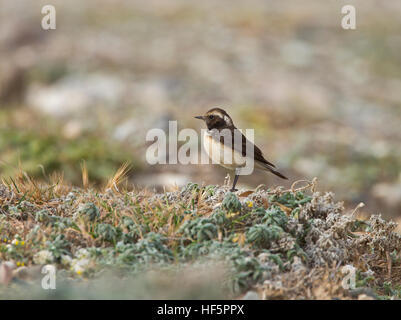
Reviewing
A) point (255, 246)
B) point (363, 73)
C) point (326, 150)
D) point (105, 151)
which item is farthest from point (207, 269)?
point (363, 73)

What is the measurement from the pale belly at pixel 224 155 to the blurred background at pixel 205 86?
3403mm

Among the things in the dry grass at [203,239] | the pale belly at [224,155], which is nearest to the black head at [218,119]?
the pale belly at [224,155]

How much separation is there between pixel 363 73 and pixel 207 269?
13467mm

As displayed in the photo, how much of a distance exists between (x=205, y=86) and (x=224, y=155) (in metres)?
8.88

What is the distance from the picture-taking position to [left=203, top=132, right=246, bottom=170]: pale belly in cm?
678

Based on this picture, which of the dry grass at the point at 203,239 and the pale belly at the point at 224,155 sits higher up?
the pale belly at the point at 224,155

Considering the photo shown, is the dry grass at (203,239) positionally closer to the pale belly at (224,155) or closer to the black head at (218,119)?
the pale belly at (224,155)

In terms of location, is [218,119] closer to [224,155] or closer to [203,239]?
[224,155]

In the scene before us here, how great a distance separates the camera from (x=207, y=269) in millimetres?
4895

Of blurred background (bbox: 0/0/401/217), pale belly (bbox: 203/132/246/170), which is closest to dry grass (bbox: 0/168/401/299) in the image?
pale belly (bbox: 203/132/246/170)

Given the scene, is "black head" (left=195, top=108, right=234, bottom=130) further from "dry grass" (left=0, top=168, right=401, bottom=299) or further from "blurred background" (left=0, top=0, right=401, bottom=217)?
"blurred background" (left=0, top=0, right=401, bottom=217)

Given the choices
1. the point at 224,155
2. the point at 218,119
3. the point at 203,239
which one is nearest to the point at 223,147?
the point at 224,155

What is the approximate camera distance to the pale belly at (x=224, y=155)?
6777 millimetres
